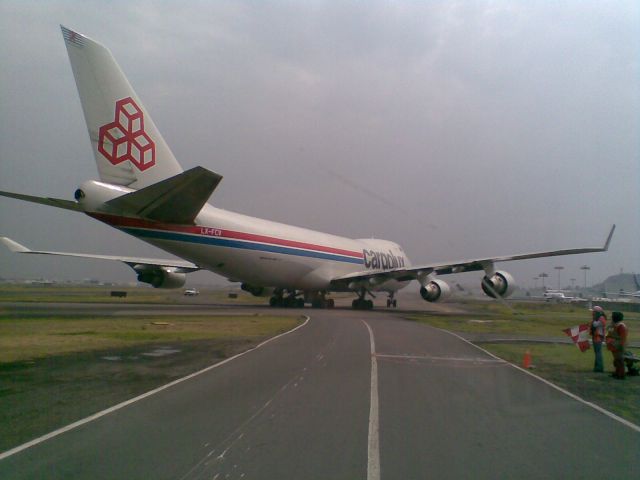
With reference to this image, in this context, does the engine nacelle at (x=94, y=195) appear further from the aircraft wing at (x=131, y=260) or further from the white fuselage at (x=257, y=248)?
the aircraft wing at (x=131, y=260)

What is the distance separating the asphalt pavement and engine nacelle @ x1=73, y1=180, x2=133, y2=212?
40.2 feet

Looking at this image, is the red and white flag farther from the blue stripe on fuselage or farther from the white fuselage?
the blue stripe on fuselage

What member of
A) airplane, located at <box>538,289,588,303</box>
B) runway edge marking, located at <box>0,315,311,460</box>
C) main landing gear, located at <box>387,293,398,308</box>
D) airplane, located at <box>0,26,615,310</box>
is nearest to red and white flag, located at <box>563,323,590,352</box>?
runway edge marking, located at <box>0,315,311,460</box>

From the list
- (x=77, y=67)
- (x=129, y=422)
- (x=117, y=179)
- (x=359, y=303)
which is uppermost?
(x=77, y=67)

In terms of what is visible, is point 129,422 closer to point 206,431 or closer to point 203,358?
point 206,431

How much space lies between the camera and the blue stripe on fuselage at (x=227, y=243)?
24.7m

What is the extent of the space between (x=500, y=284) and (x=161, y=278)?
2134cm

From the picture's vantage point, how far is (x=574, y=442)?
6.87 m

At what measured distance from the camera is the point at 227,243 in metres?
29.6

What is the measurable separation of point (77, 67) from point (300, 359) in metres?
15.4

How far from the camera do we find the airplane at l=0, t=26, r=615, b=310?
71.2 feet

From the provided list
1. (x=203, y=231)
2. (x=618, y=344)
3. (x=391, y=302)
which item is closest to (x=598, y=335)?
(x=618, y=344)

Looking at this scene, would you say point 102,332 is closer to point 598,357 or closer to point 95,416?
point 95,416

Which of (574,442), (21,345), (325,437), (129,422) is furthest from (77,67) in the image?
(574,442)
